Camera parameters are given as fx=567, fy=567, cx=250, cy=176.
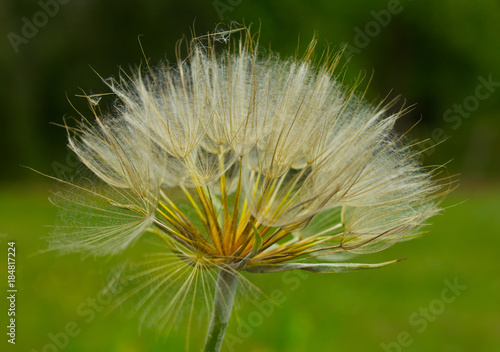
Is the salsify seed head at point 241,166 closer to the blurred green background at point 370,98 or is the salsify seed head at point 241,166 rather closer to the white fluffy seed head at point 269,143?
the white fluffy seed head at point 269,143

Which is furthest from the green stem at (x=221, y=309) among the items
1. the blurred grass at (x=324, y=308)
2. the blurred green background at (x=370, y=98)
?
the blurred grass at (x=324, y=308)

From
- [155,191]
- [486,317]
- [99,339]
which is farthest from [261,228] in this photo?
[486,317]

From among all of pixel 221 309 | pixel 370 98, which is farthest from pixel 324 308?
pixel 370 98

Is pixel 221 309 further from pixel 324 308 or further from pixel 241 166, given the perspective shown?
pixel 324 308

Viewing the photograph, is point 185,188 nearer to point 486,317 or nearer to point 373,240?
point 373,240

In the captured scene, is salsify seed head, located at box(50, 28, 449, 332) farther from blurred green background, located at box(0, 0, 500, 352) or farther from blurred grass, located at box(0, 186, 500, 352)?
blurred grass, located at box(0, 186, 500, 352)

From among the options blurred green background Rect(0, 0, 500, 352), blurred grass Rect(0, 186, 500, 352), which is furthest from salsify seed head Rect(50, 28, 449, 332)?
blurred grass Rect(0, 186, 500, 352)
